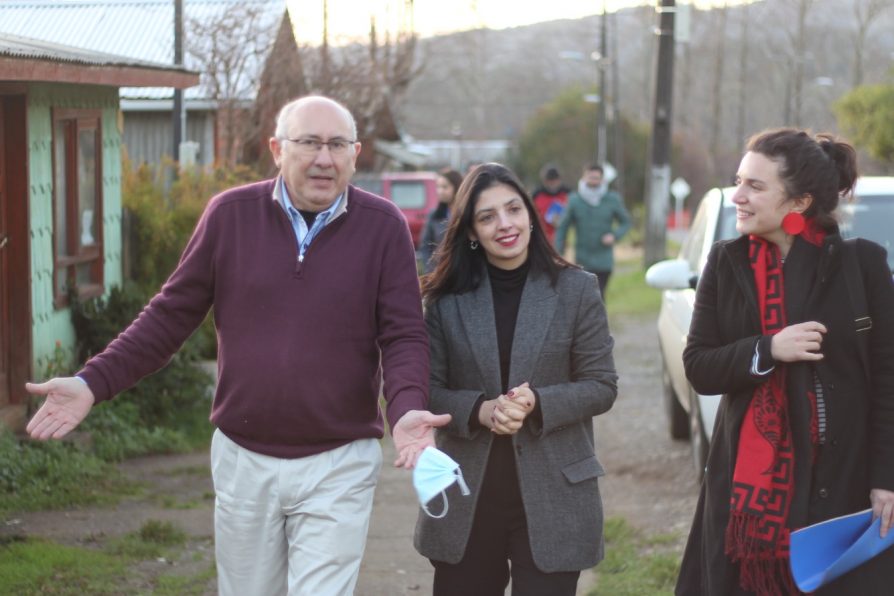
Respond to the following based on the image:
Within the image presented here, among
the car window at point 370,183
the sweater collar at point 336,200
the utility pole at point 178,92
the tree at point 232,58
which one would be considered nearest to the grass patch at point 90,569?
the sweater collar at point 336,200

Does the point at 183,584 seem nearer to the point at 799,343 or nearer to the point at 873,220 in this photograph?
the point at 799,343

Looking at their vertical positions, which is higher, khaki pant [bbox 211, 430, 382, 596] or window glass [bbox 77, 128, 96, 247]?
window glass [bbox 77, 128, 96, 247]

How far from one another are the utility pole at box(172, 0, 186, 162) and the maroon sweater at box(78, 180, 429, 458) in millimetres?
8343

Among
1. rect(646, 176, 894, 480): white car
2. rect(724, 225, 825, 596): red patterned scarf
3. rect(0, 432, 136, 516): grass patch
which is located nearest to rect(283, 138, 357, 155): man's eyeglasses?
rect(724, 225, 825, 596): red patterned scarf

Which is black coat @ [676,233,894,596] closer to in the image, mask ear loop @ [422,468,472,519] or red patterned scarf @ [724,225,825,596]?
red patterned scarf @ [724,225,825,596]

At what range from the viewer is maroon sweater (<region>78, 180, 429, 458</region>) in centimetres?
398

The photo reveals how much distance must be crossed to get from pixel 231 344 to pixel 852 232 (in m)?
4.48

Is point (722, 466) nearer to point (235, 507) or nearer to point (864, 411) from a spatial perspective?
point (864, 411)

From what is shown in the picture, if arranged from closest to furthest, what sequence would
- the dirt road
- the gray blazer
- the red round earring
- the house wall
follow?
the red round earring → the gray blazer → the dirt road → the house wall

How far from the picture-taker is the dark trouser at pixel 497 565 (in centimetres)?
417

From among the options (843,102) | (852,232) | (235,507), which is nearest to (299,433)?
(235,507)

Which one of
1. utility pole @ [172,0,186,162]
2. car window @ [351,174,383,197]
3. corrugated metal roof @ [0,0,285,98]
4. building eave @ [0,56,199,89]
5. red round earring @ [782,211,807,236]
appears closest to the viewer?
red round earring @ [782,211,807,236]

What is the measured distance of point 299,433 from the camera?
158 inches

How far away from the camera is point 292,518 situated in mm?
4133
